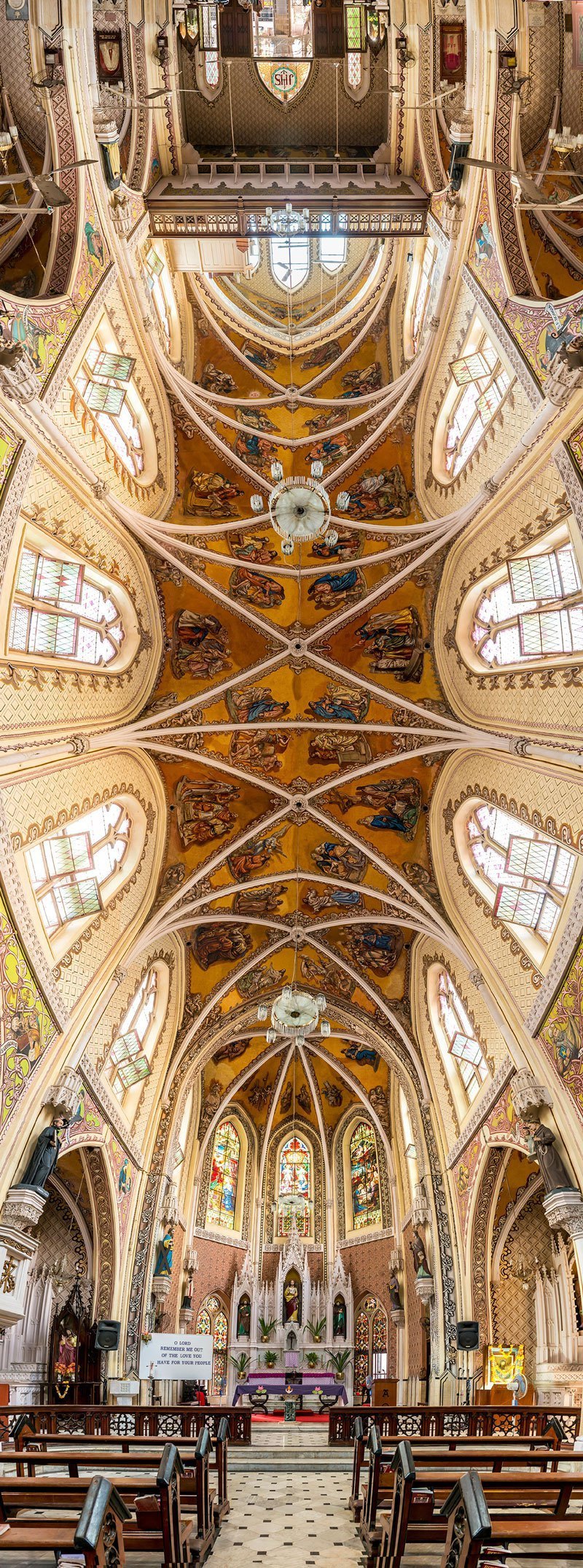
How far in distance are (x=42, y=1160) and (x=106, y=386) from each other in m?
12.4

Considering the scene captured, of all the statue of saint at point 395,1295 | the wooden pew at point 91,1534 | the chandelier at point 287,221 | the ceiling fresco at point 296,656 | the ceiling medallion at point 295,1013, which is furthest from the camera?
the statue of saint at point 395,1295

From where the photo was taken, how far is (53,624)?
52.1 ft

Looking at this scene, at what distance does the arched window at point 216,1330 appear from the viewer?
2686 centimetres

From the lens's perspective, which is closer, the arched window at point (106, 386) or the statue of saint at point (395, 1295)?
the arched window at point (106, 386)

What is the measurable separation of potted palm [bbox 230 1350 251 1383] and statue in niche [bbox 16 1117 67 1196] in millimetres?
14729

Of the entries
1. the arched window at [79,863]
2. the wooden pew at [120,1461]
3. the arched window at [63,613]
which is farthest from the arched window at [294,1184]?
the arched window at [63,613]

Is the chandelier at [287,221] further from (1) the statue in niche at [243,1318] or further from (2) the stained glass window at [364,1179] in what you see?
(1) the statue in niche at [243,1318]

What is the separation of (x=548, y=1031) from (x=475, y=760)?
5540 mm

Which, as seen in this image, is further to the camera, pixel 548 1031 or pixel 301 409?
pixel 301 409

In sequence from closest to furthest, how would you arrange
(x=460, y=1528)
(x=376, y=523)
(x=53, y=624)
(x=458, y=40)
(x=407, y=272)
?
(x=460, y=1528), (x=458, y=40), (x=53, y=624), (x=407, y=272), (x=376, y=523)

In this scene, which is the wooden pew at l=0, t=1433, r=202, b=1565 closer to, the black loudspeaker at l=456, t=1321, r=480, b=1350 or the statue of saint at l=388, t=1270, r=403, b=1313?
the black loudspeaker at l=456, t=1321, r=480, b=1350

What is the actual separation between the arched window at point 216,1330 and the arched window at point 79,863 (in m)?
15.0

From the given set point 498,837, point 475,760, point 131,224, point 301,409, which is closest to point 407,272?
point 301,409

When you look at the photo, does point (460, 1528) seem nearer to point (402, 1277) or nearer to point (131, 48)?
point (131, 48)
